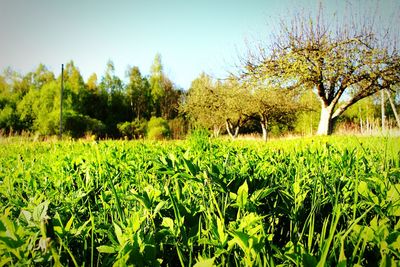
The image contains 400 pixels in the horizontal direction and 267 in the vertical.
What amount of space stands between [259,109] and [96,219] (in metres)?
28.9

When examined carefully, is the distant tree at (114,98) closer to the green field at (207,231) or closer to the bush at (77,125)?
the bush at (77,125)

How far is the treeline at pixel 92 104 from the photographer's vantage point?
34.4 metres

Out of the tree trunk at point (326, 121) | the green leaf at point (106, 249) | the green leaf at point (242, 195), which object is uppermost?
the tree trunk at point (326, 121)

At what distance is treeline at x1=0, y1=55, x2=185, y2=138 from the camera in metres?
34.4

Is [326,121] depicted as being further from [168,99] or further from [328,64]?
[168,99]

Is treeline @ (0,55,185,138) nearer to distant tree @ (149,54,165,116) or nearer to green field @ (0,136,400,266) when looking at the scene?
distant tree @ (149,54,165,116)

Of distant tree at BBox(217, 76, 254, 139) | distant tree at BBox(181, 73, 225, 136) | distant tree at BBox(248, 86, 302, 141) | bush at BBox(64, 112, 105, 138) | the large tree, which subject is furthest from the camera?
bush at BBox(64, 112, 105, 138)

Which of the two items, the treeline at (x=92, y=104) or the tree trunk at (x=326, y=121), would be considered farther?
the treeline at (x=92, y=104)

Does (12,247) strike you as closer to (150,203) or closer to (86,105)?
(150,203)

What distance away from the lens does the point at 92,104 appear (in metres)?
47.7

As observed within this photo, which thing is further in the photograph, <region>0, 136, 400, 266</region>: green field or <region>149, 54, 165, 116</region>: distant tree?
<region>149, 54, 165, 116</region>: distant tree

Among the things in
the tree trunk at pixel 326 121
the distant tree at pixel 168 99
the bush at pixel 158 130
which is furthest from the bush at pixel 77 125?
the tree trunk at pixel 326 121

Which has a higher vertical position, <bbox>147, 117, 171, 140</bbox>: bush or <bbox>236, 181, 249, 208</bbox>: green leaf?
<bbox>147, 117, 171, 140</bbox>: bush

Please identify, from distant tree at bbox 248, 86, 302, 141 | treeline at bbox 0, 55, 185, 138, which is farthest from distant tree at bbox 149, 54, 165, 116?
distant tree at bbox 248, 86, 302, 141
